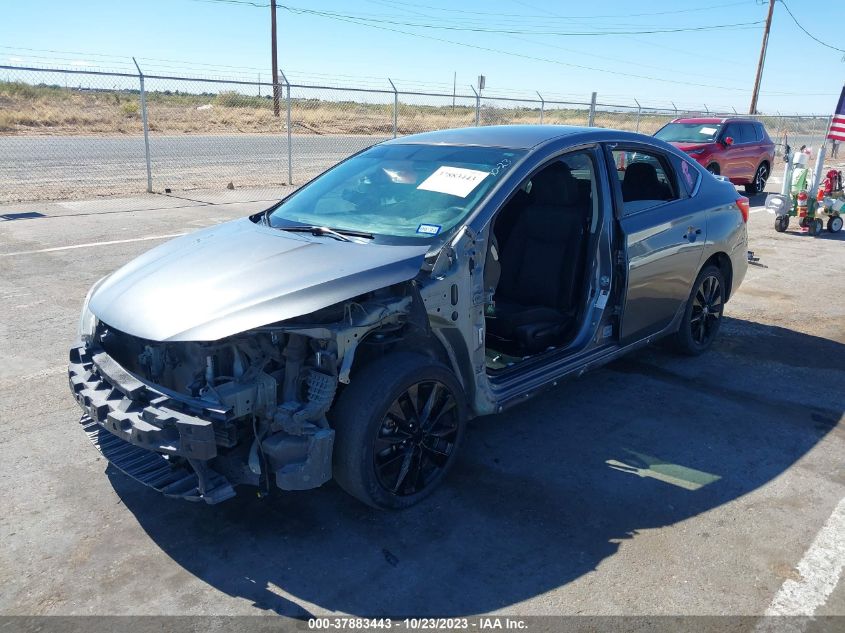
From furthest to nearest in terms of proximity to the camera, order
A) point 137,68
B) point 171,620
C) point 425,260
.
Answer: point 137,68
point 425,260
point 171,620

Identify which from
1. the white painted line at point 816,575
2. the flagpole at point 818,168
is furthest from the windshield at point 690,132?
the white painted line at point 816,575

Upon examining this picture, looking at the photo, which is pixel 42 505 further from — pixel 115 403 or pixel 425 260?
pixel 425 260


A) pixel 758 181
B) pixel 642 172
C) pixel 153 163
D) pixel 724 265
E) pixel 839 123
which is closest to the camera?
pixel 642 172

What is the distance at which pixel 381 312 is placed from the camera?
3.14 meters

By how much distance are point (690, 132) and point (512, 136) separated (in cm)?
1255

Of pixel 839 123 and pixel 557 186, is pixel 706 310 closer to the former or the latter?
pixel 557 186

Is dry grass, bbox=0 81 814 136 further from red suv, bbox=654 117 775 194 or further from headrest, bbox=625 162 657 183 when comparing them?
headrest, bbox=625 162 657 183

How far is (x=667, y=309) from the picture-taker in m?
5.06

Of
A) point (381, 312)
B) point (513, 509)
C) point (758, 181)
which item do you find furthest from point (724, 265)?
point (758, 181)


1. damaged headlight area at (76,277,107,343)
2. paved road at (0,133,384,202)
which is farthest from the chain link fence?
damaged headlight area at (76,277,107,343)

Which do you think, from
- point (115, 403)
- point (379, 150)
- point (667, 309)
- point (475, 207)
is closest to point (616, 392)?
point (667, 309)

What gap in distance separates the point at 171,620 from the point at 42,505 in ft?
3.80

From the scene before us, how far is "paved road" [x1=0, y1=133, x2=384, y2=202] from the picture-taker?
47.2 ft

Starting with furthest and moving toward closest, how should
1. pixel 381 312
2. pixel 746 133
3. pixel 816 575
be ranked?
pixel 746 133 → pixel 381 312 → pixel 816 575
